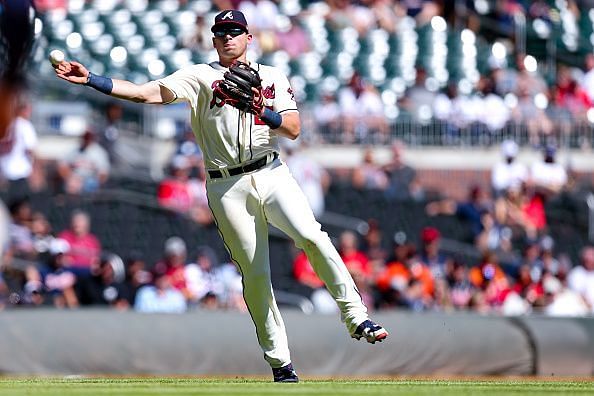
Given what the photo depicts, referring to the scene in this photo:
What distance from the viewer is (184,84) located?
26.0 feet

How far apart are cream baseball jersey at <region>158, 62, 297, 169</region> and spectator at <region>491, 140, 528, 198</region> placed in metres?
10.2

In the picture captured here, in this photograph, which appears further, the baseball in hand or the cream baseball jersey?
the cream baseball jersey

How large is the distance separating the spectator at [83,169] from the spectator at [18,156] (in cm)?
41

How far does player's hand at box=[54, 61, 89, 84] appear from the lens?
24.4 feet

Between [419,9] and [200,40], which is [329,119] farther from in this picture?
[419,9]

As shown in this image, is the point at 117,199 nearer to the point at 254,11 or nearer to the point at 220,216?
the point at 254,11

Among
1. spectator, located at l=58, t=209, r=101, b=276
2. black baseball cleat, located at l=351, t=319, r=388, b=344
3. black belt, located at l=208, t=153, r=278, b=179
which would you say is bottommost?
spectator, located at l=58, t=209, r=101, b=276

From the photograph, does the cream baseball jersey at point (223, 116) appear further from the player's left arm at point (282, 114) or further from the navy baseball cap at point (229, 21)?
the navy baseball cap at point (229, 21)

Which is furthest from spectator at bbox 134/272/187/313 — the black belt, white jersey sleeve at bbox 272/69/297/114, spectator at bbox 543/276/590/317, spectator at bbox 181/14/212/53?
spectator at bbox 181/14/212/53

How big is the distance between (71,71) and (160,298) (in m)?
6.33

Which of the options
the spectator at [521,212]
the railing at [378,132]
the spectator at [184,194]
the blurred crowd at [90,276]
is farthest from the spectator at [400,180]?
the blurred crowd at [90,276]

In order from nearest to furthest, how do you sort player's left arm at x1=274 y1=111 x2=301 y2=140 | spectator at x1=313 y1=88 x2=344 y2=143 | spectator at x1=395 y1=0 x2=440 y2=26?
player's left arm at x1=274 y1=111 x2=301 y2=140
spectator at x1=313 y1=88 x2=344 y2=143
spectator at x1=395 y1=0 x2=440 y2=26

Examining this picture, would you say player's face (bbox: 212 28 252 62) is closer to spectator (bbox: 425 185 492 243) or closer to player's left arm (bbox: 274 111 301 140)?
player's left arm (bbox: 274 111 301 140)

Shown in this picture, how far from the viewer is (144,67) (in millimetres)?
19328
